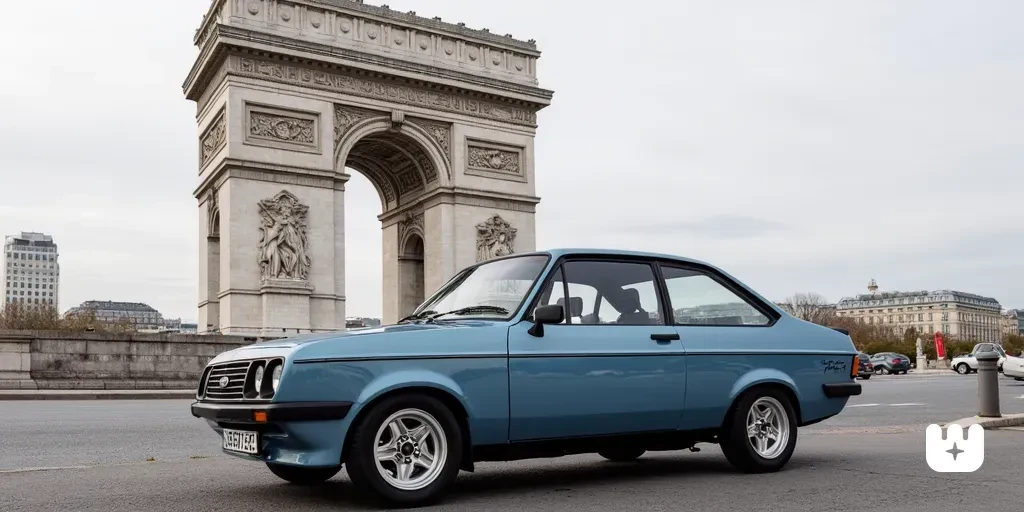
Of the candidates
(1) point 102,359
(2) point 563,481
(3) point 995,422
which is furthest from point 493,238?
(2) point 563,481

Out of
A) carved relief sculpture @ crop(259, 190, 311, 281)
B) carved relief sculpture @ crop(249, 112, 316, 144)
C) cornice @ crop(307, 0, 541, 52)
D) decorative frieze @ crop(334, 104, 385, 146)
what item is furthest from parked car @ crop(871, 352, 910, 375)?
carved relief sculpture @ crop(249, 112, 316, 144)

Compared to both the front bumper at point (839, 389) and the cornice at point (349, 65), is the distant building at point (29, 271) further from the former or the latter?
the front bumper at point (839, 389)

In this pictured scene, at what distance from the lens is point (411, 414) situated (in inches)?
214

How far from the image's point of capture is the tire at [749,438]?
6738 mm

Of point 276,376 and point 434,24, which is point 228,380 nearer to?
point 276,376

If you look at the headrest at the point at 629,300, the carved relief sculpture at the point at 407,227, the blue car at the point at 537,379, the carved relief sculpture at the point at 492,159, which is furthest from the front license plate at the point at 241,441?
the carved relief sculpture at the point at 407,227

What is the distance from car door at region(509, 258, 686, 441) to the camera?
19.4 ft

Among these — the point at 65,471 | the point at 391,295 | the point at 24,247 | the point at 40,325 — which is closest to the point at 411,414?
the point at 65,471

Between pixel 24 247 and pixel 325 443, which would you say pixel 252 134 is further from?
pixel 24 247

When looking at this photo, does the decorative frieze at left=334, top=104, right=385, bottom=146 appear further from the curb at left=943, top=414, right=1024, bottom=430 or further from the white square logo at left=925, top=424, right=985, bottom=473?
the white square logo at left=925, top=424, right=985, bottom=473

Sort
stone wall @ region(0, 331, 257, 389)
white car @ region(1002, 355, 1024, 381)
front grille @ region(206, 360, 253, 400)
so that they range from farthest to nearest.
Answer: white car @ region(1002, 355, 1024, 381) → stone wall @ region(0, 331, 257, 389) → front grille @ region(206, 360, 253, 400)

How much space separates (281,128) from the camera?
31766mm

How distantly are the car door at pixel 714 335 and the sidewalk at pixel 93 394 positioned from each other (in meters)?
15.9

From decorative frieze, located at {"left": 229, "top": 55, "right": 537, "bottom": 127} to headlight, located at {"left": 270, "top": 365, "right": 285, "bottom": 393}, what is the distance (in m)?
27.2
